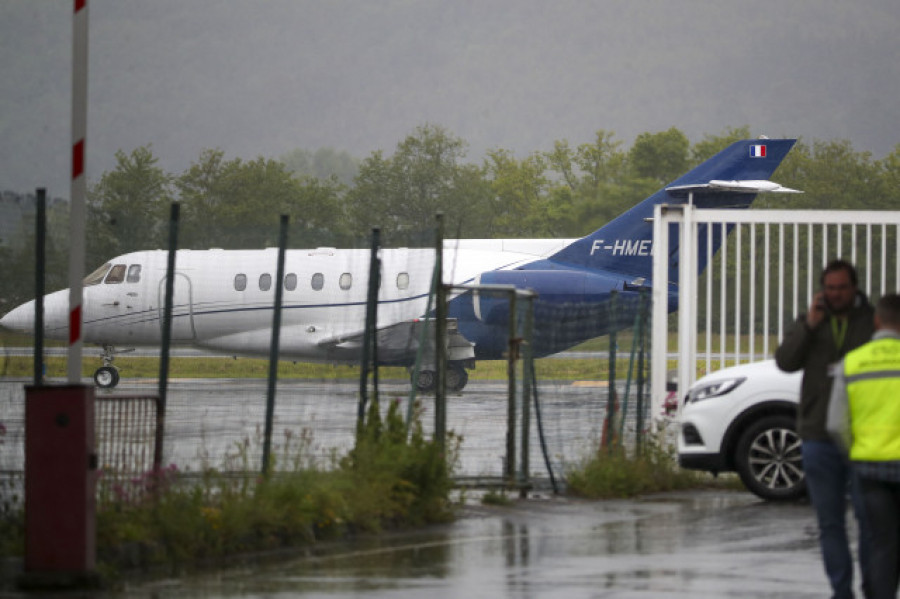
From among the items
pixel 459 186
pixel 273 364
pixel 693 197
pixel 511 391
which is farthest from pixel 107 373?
pixel 459 186

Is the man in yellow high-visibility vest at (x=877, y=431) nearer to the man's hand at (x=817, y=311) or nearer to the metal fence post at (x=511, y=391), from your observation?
the man's hand at (x=817, y=311)

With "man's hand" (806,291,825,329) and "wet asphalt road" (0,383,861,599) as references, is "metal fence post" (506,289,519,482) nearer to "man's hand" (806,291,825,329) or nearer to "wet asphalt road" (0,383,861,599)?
"wet asphalt road" (0,383,861,599)

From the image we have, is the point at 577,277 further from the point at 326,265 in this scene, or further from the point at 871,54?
the point at 871,54

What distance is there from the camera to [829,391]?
24.5 feet

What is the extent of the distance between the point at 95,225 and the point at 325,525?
3.17 metres

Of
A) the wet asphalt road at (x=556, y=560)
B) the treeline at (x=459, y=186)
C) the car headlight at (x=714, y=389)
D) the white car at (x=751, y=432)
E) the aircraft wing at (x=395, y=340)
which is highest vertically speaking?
the treeline at (x=459, y=186)

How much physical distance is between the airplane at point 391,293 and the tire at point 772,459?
2.30 m

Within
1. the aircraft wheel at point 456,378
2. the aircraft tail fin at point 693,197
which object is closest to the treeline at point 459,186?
the aircraft tail fin at point 693,197

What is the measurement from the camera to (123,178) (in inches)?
2689

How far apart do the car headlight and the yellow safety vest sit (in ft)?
19.9

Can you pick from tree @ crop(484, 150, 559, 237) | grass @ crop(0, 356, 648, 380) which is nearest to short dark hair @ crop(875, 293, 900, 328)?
grass @ crop(0, 356, 648, 380)

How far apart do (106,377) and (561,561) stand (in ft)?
66.5

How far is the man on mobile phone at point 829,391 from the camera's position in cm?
731

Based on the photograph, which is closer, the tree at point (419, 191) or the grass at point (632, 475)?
the grass at point (632, 475)
